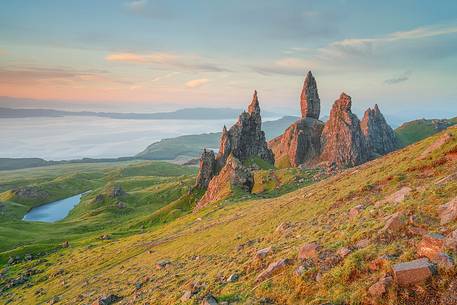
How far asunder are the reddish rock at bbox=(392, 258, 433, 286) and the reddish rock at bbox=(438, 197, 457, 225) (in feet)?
17.6

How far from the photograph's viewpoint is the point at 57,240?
139250 mm

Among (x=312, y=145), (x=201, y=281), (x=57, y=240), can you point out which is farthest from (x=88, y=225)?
(x=201, y=281)

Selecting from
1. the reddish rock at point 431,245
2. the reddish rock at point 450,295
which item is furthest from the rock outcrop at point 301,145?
the reddish rock at point 450,295

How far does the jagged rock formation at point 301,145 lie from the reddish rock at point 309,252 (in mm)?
156288

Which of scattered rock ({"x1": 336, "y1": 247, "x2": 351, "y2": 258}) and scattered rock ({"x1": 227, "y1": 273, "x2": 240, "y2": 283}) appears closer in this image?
scattered rock ({"x1": 336, "y1": 247, "x2": 351, "y2": 258})

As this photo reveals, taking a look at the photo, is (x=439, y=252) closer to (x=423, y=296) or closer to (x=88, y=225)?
(x=423, y=296)

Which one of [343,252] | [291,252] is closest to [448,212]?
[343,252]

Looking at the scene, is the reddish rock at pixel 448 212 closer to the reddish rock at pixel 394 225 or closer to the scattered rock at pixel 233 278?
the reddish rock at pixel 394 225

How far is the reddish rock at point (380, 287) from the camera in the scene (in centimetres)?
1694

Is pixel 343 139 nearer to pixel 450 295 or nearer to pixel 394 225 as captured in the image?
pixel 394 225

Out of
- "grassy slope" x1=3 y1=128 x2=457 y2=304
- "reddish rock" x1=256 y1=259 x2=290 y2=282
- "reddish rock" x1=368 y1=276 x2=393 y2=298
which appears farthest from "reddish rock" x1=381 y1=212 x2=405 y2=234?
"reddish rock" x1=256 y1=259 x2=290 y2=282

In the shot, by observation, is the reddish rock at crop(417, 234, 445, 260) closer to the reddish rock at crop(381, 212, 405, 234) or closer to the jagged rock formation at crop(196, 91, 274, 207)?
the reddish rock at crop(381, 212, 405, 234)

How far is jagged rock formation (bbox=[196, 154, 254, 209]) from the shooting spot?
111 m

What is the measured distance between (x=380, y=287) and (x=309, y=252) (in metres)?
7.32
